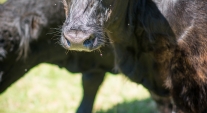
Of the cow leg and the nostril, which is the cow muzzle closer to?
the nostril

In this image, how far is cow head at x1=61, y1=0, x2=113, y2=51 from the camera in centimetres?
379

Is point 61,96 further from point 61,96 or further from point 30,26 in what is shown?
point 30,26

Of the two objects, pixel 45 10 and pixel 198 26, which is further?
pixel 45 10

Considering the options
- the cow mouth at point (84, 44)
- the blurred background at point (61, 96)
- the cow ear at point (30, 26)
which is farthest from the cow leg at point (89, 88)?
the cow mouth at point (84, 44)

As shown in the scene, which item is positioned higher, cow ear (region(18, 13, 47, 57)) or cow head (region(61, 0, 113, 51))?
cow head (region(61, 0, 113, 51))

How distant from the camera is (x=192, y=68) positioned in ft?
14.6

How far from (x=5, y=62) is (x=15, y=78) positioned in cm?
29

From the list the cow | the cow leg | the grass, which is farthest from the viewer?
the grass

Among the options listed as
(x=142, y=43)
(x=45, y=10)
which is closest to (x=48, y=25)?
(x=45, y=10)

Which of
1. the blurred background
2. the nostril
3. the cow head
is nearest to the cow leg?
the blurred background

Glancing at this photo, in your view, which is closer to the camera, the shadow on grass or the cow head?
the cow head

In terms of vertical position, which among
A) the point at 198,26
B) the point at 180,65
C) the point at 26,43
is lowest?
the point at 26,43

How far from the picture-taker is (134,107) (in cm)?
683

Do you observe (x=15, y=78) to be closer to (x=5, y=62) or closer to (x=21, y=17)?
(x=5, y=62)
